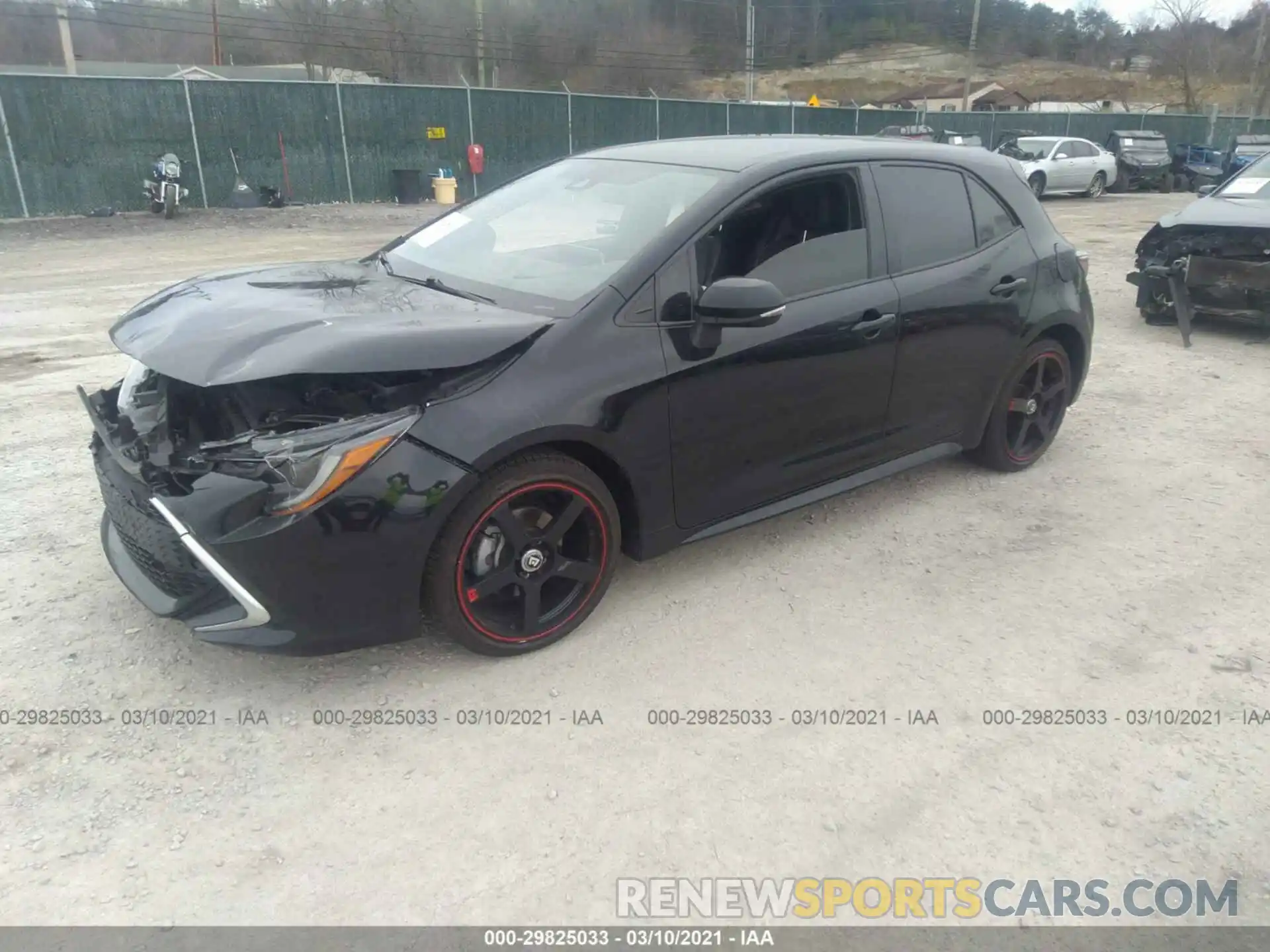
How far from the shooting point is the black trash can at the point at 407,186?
2048cm

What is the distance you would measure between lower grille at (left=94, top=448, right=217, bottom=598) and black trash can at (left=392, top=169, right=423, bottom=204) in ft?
62.2

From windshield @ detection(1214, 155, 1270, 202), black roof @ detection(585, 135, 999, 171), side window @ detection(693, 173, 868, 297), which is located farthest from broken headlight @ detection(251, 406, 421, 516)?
windshield @ detection(1214, 155, 1270, 202)

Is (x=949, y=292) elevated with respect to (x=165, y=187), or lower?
lower

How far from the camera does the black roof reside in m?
3.62

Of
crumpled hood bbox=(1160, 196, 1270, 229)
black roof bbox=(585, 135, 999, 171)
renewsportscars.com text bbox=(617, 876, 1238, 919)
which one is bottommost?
renewsportscars.com text bbox=(617, 876, 1238, 919)

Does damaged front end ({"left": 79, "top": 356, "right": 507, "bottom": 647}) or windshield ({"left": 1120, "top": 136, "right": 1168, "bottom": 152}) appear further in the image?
windshield ({"left": 1120, "top": 136, "right": 1168, "bottom": 152})

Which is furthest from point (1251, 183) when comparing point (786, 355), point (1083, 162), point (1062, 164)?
point (1083, 162)

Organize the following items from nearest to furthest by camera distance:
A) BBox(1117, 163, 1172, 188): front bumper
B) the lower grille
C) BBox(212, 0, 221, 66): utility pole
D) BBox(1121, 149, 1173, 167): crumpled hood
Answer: the lower grille → BBox(1121, 149, 1173, 167): crumpled hood → BBox(1117, 163, 1172, 188): front bumper → BBox(212, 0, 221, 66): utility pole

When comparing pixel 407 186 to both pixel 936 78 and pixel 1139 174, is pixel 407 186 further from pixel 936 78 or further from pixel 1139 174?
pixel 936 78

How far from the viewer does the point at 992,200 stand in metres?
4.45

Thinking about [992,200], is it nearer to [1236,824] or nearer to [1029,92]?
[1236,824]

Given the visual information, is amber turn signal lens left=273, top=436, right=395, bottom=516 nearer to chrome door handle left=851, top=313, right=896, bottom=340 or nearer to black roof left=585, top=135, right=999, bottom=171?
black roof left=585, top=135, right=999, bottom=171

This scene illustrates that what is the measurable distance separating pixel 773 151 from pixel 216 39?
144 ft

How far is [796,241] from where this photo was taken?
3.60 meters
